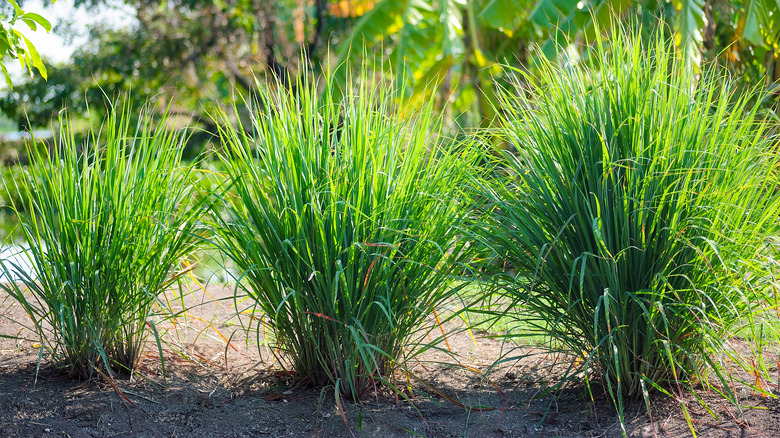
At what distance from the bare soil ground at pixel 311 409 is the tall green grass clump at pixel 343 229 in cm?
17

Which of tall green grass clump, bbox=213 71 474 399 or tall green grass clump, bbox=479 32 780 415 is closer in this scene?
tall green grass clump, bbox=479 32 780 415

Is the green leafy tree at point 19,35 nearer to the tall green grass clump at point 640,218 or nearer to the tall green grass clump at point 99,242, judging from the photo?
the tall green grass clump at point 99,242

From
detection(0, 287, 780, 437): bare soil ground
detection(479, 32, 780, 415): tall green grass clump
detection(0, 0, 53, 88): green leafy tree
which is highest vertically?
detection(0, 0, 53, 88): green leafy tree

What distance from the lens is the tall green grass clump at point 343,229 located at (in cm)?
242

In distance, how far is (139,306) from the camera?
272 cm

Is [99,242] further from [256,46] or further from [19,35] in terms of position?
[256,46]

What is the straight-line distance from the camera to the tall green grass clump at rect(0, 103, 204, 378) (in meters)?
2.58

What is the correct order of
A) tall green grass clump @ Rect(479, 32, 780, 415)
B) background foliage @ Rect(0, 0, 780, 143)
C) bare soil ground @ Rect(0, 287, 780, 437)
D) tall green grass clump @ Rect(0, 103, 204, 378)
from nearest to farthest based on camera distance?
1. tall green grass clump @ Rect(479, 32, 780, 415)
2. bare soil ground @ Rect(0, 287, 780, 437)
3. tall green grass clump @ Rect(0, 103, 204, 378)
4. background foliage @ Rect(0, 0, 780, 143)

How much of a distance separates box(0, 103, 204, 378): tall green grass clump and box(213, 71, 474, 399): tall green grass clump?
1.03ft

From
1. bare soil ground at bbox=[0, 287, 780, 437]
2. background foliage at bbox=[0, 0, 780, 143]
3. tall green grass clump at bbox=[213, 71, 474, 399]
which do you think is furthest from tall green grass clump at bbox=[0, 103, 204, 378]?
background foliage at bbox=[0, 0, 780, 143]

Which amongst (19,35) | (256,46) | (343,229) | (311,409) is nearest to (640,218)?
(343,229)

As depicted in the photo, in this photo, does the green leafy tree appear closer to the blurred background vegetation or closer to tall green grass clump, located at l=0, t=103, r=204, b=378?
tall green grass clump, located at l=0, t=103, r=204, b=378

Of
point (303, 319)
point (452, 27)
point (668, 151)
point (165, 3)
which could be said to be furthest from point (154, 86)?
point (668, 151)

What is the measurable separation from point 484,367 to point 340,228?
3.77ft
